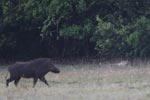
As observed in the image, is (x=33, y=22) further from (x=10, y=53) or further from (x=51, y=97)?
(x=51, y=97)

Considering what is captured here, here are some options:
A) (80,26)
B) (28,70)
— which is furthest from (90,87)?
(80,26)

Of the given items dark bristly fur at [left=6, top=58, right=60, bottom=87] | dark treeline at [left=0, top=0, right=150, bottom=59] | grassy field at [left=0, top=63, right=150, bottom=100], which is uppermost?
dark treeline at [left=0, top=0, right=150, bottom=59]

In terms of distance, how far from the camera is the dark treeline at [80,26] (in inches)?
1061

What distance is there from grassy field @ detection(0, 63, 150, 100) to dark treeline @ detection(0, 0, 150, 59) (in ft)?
11.3

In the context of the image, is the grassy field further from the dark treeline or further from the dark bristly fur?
the dark treeline

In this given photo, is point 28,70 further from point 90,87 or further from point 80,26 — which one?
point 80,26

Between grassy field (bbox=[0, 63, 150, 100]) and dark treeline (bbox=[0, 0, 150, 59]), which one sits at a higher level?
dark treeline (bbox=[0, 0, 150, 59])

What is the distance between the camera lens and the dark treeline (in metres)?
27.0

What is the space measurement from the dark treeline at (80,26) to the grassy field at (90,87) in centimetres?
343

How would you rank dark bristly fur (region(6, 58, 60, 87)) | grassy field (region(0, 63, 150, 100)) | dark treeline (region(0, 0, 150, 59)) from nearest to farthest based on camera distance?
grassy field (region(0, 63, 150, 100)) < dark bristly fur (region(6, 58, 60, 87)) < dark treeline (region(0, 0, 150, 59))

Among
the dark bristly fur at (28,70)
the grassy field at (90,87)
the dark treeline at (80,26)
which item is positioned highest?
the dark treeline at (80,26)

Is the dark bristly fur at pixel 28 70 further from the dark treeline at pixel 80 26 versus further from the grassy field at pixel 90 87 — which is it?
the dark treeline at pixel 80 26

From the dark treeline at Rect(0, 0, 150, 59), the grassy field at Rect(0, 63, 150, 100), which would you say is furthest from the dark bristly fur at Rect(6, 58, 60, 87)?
the dark treeline at Rect(0, 0, 150, 59)

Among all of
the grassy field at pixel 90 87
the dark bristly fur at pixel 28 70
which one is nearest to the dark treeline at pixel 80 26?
the grassy field at pixel 90 87
